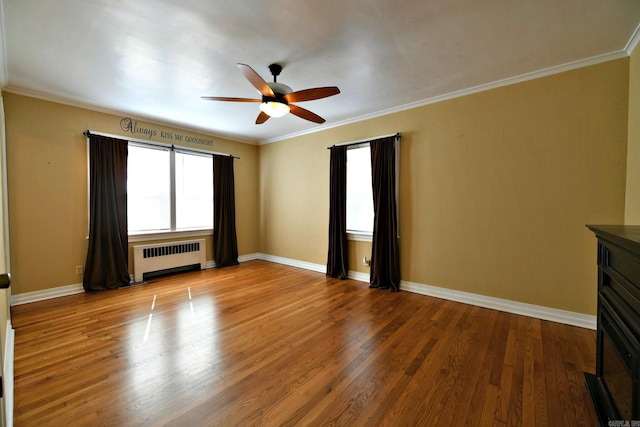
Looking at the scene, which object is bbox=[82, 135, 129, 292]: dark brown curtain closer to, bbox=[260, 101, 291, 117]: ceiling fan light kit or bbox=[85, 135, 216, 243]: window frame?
bbox=[85, 135, 216, 243]: window frame

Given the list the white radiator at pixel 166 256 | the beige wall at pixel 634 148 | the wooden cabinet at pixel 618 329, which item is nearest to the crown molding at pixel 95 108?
the white radiator at pixel 166 256

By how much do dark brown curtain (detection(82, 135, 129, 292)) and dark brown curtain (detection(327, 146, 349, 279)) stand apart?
10.7 ft

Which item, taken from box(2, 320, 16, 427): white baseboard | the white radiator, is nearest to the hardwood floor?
box(2, 320, 16, 427): white baseboard

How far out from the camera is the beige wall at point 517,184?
8.80 ft

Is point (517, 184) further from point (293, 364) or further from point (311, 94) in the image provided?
point (293, 364)

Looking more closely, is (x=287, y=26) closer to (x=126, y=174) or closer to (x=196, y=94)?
(x=196, y=94)

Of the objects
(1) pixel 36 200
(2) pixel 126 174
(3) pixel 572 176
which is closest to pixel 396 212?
(3) pixel 572 176

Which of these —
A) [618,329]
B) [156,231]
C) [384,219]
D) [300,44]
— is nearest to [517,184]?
[384,219]

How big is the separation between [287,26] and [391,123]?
235 cm

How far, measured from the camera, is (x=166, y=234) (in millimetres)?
4746

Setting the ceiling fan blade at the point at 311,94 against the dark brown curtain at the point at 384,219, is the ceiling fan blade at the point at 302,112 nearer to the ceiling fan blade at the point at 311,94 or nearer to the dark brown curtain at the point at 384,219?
the ceiling fan blade at the point at 311,94

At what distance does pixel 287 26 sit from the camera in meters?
2.20

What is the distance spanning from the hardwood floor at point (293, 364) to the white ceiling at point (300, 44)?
8.84 ft

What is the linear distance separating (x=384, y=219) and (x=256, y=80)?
2.65 meters
